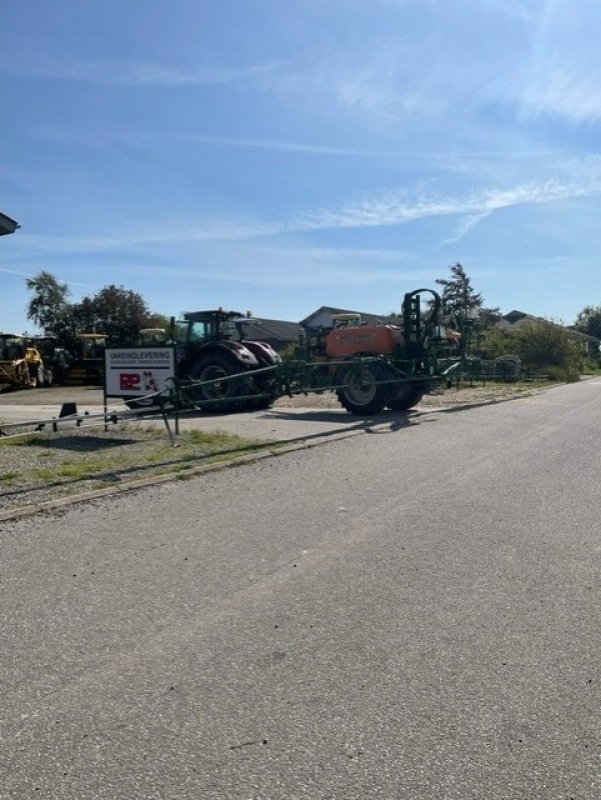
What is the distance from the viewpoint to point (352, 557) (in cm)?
523

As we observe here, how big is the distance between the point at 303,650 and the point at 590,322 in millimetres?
110186

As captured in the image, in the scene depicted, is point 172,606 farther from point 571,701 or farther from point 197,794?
point 571,701

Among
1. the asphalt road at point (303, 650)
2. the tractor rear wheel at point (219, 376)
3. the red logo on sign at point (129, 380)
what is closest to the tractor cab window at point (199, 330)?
the tractor rear wheel at point (219, 376)

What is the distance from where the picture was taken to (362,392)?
1566 cm

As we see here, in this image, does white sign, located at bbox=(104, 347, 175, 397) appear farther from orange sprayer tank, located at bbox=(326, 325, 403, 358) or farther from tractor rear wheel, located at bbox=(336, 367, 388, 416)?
orange sprayer tank, located at bbox=(326, 325, 403, 358)

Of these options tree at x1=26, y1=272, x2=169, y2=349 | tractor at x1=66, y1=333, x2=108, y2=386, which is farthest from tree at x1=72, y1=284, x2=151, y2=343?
tractor at x1=66, y1=333, x2=108, y2=386

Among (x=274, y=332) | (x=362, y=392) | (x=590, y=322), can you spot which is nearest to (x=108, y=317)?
(x=274, y=332)

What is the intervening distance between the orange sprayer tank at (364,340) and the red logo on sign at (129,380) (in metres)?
5.72

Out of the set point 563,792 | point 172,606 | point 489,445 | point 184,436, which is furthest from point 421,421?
point 563,792

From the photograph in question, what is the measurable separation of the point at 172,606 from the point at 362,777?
193 centimetres

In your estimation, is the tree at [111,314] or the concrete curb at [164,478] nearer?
the concrete curb at [164,478]

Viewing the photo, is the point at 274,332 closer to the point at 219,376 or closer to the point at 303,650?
the point at 219,376

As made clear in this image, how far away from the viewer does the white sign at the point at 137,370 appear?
11901mm

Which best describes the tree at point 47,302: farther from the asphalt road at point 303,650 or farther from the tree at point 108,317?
the asphalt road at point 303,650
